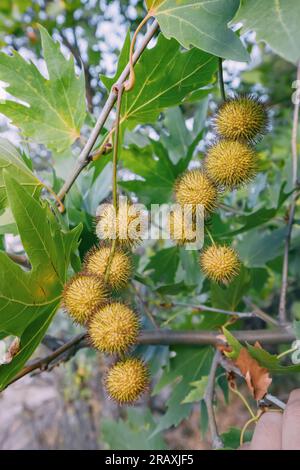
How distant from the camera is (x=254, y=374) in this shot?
1122 millimetres

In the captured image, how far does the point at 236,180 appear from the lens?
3.96 ft

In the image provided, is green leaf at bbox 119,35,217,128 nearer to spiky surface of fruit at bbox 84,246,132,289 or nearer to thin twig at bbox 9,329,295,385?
spiky surface of fruit at bbox 84,246,132,289

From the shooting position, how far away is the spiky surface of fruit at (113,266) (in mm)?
1156

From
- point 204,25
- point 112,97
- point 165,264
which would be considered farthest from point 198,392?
point 204,25

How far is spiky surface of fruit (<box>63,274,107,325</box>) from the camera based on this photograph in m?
1.12

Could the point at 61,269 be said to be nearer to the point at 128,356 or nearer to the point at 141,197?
the point at 128,356

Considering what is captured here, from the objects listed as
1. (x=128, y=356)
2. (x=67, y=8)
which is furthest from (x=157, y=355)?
(x=67, y=8)

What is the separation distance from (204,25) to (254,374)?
71 cm

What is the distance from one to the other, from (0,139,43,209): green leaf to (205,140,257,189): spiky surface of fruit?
1.35 ft

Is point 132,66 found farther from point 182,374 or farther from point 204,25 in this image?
point 182,374

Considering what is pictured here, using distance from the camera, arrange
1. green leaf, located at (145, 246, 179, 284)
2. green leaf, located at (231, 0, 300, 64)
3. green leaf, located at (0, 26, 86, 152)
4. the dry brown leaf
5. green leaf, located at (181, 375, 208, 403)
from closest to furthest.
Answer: green leaf, located at (231, 0, 300, 64) → the dry brown leaf → green leaf, located at (0, 26, 86, 152) → green leaf, located at (181, 375, 208, 403) → green leaf, located at (145, 246, 179, 284)

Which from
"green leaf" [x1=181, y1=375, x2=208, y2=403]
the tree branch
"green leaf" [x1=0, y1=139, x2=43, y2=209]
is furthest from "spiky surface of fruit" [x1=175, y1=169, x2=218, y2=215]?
"green leaf" [x1=181, y1=375, x2=208, y2=403]

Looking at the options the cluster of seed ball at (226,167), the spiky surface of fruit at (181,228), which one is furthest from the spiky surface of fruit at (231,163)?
the spiky surface of fruit at (181,228)
